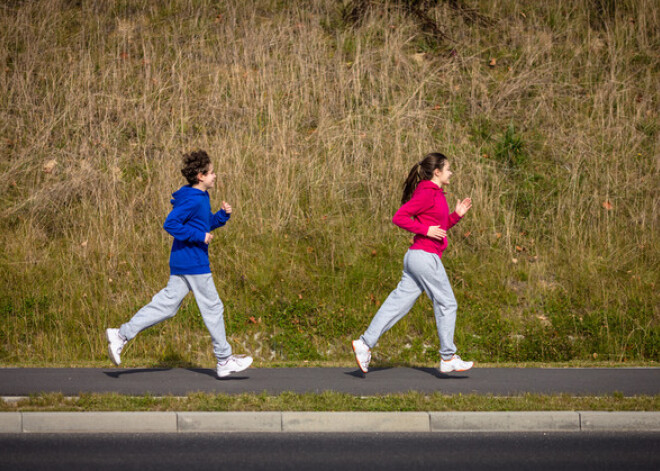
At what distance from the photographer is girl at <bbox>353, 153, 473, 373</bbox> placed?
666cm

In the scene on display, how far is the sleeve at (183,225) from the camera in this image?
6488 millimetres

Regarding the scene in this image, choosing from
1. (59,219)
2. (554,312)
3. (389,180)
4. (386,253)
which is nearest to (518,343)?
(554,312)

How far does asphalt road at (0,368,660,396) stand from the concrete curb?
0.75 metres

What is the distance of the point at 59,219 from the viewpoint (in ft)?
35.8

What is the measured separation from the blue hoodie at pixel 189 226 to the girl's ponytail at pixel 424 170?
69.5 inches

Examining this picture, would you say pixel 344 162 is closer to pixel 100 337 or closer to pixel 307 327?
pixel 307 327

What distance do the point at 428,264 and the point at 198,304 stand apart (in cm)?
201

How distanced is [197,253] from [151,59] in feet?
26.6

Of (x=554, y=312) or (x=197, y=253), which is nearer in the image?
(x=197, y=253)

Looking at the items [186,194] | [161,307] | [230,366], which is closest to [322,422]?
[230,366]

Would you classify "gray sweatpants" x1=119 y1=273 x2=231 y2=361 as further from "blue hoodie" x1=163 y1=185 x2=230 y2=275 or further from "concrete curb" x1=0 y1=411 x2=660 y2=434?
"concrete curb" x1=0 y1=411 x2=660 y2=434

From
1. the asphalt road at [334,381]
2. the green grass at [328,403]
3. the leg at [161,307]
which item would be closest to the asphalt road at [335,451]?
the green grass at [328,403]

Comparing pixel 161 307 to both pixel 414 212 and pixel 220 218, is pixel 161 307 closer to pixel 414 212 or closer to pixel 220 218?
pixel 220 218

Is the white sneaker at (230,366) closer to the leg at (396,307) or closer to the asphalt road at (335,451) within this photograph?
the leg at (396,307)
